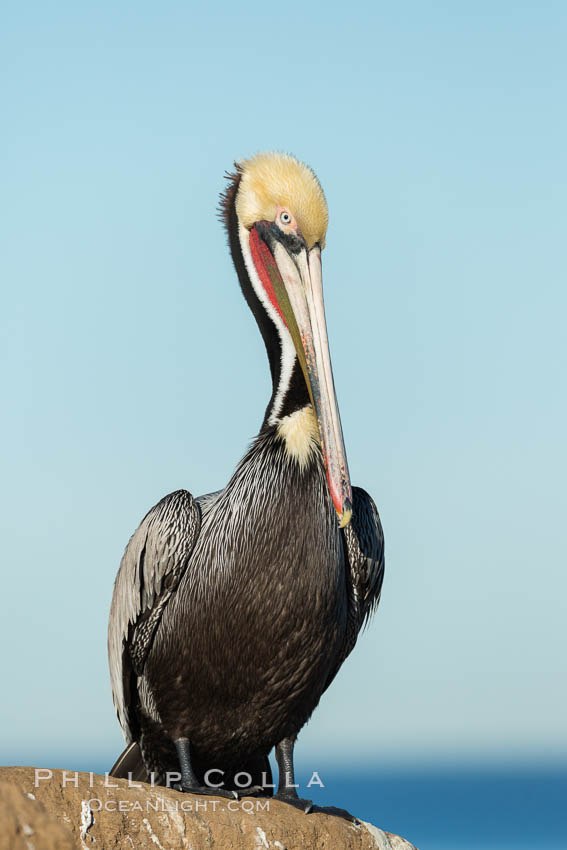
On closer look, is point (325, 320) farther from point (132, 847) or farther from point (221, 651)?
point (132, 847)

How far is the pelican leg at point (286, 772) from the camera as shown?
18.2 feet

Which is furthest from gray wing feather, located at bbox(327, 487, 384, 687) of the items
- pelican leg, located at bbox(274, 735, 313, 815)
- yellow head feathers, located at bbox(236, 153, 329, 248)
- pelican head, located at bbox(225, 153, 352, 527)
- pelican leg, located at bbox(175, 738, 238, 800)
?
yellow head feathers, located at bbox(236, 153, 329, 248)

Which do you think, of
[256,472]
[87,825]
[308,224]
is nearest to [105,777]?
[87,825]

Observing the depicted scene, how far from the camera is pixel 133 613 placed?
5855 millimetres

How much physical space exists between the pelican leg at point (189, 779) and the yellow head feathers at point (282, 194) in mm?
2632

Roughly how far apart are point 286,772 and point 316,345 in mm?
2152

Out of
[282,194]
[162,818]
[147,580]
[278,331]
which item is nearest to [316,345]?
[278,331]

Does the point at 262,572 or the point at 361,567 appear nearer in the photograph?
the point at 262,572

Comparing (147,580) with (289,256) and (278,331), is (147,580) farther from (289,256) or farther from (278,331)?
(289,256)

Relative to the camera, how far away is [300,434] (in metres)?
5.74

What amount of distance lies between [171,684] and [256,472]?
112cm

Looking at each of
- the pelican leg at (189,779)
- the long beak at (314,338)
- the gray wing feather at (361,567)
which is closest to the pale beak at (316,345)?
the long beak at (314,338)

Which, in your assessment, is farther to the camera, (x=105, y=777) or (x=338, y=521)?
(x=338, y=521)

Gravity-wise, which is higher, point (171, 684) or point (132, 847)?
point (171, 684)
